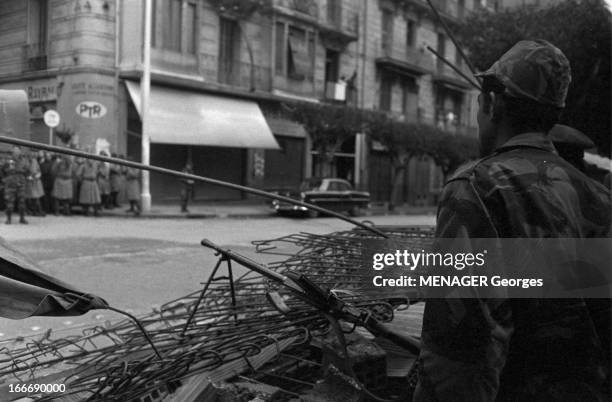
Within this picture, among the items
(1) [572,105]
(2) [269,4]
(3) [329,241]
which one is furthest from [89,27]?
(3) [329,241]

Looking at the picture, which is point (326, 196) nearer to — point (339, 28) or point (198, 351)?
point (339, 28)

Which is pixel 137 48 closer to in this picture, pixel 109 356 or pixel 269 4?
pixel 269 4

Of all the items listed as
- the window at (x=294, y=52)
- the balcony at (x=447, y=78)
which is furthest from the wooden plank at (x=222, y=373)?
the balcony at (x=447, y=78)

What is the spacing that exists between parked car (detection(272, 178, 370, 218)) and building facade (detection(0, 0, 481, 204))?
368 centimetres

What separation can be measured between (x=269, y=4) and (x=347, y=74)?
6.85 meters

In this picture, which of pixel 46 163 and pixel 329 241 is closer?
pixel 329 241

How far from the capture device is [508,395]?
1.40 metres

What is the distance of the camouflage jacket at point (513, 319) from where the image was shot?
1.28 m

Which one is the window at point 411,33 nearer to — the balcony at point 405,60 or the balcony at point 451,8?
the balcony at point 405,60

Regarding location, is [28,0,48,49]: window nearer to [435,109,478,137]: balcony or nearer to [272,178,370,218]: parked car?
[272,178,370,218]: parked car

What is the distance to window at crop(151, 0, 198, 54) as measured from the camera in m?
20.8

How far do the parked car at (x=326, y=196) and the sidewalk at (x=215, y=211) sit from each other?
117 centimetres

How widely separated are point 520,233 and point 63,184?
1638 cm

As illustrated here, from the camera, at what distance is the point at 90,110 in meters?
19.4
